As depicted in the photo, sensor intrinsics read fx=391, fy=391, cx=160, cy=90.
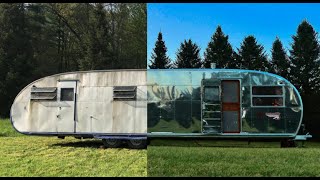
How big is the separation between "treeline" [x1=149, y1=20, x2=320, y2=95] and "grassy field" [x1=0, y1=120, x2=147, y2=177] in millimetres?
1308

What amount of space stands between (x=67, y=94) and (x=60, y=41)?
877 millimetres

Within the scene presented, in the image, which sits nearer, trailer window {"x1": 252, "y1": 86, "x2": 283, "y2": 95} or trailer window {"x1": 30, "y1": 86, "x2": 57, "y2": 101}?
trailer window {"x1": 252, "y1": 86, "x2": 283, "y2": 95}

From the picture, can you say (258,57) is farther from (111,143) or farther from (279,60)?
(111,143)

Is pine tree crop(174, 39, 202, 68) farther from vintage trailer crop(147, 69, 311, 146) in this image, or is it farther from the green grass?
the green grass

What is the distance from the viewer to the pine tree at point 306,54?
3348 mm

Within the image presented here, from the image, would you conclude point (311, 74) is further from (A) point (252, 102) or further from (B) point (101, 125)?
(B) point (101, 125)

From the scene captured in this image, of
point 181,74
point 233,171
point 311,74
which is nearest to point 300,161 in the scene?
point 233,171

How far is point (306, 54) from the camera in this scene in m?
3.38

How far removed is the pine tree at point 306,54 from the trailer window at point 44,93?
371 cm

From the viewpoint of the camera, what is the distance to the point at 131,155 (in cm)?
507

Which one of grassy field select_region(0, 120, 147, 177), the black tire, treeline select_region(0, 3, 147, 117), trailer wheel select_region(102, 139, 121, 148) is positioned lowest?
grassy field select_region(0, 120, 147, 177)

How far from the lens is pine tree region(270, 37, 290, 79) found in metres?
3.40

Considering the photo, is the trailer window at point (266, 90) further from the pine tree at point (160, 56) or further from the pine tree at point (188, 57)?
the pine tree at point (160, 56)

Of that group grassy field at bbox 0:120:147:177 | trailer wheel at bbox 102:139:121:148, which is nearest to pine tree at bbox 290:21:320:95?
grassy field at bbox 0:120:147:177
